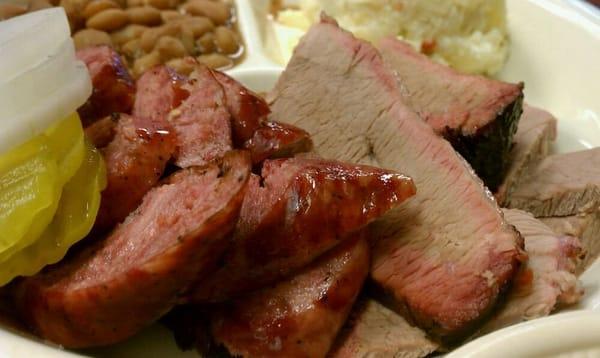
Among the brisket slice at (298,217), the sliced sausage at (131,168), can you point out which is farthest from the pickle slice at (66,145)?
the brisket slice at (298,217)

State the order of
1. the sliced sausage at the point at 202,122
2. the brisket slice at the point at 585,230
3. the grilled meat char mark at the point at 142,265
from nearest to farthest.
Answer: the grilled meat char mark at the point at 142,265 < the sliced sausage at the point at 202,122 < the brisket slice at the point at 585,230

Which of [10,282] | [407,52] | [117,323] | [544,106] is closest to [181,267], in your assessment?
[117,323]

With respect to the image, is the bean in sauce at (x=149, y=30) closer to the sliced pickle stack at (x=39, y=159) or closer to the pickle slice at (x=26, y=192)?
the sliced pickle stack at (x=39, y=159)

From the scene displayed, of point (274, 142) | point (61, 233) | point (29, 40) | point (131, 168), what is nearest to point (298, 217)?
point (274, 142)

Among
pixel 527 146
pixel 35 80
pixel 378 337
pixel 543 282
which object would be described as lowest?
pixel 378 337

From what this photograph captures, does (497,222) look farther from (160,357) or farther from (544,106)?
(544,106)

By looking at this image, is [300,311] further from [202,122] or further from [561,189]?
[561,189]
